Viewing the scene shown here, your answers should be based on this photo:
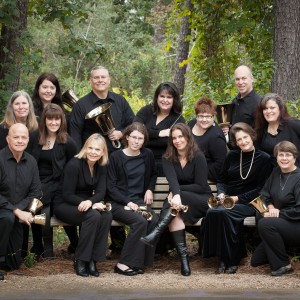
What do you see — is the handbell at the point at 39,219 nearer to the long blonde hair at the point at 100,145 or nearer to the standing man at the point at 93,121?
the long blonde hair at the point at 100,145

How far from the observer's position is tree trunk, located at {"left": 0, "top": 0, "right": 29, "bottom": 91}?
32.0 ft

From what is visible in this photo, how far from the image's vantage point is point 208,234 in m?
7.60

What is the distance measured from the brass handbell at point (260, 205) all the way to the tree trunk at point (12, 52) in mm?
4020

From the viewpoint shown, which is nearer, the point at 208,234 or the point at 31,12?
the point at 208,234

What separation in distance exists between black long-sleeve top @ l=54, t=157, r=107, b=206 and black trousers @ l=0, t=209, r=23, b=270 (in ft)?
2.01

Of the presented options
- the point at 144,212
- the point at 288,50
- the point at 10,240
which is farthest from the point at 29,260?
the point at 288,50

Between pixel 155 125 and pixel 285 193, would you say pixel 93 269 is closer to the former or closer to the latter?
pixel 155 125

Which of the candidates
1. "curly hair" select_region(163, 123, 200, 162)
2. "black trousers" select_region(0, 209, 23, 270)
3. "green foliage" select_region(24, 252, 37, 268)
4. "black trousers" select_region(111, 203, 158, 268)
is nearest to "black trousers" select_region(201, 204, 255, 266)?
"black trousers" select_region(111, 203, 158, 268)

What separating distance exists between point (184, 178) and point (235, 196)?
61 centimetres

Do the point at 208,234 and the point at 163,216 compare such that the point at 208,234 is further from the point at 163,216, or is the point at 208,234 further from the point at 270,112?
the point at 270,112

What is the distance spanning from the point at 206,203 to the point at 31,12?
17.1 ft

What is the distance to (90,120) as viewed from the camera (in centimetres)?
830

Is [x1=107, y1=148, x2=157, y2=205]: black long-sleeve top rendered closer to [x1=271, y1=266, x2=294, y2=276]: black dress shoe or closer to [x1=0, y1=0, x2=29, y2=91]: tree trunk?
[x1=271, y1=266, x2=294, y2=276]: black dress shoe

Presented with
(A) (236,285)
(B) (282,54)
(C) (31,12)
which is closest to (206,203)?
(A) (236,285)
